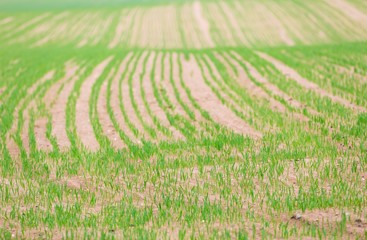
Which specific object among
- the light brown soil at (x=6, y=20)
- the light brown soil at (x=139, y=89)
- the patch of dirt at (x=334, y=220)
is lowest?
the light brown soil at (x=139, y=89)

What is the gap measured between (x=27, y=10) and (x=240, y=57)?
33.2 metres

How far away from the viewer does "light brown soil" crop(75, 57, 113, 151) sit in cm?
1042

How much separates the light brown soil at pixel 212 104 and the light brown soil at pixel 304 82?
305cm

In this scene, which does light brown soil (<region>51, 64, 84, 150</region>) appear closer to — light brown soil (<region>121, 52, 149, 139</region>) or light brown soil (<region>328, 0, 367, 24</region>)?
light brown soil (<region>121, 52, 149, 139</region>)

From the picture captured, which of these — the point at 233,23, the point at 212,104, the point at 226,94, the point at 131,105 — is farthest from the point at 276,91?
the point at 233,23

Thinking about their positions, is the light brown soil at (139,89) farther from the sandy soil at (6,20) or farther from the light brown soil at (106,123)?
the sandy soil at (6,20)

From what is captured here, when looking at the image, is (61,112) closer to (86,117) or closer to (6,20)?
(86,117)

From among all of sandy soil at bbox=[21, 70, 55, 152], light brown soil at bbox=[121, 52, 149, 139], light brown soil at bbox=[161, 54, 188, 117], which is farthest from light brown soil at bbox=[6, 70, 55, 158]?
light brown soil at bbox=[161, 54, 188, 117]

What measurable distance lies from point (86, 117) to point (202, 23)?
29.1 metres

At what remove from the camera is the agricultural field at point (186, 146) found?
21.4 ft

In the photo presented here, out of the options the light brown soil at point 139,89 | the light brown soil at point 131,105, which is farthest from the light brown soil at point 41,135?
the light brown soil at point 139,89

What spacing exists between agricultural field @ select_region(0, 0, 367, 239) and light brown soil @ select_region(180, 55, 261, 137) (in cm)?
5

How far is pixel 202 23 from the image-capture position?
40.2 meters

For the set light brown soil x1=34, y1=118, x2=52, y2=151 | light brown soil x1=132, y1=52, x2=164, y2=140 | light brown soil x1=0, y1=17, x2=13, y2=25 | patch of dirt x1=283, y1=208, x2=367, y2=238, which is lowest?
light brown soil x1=132, y1=52, x2=164, y2=140
